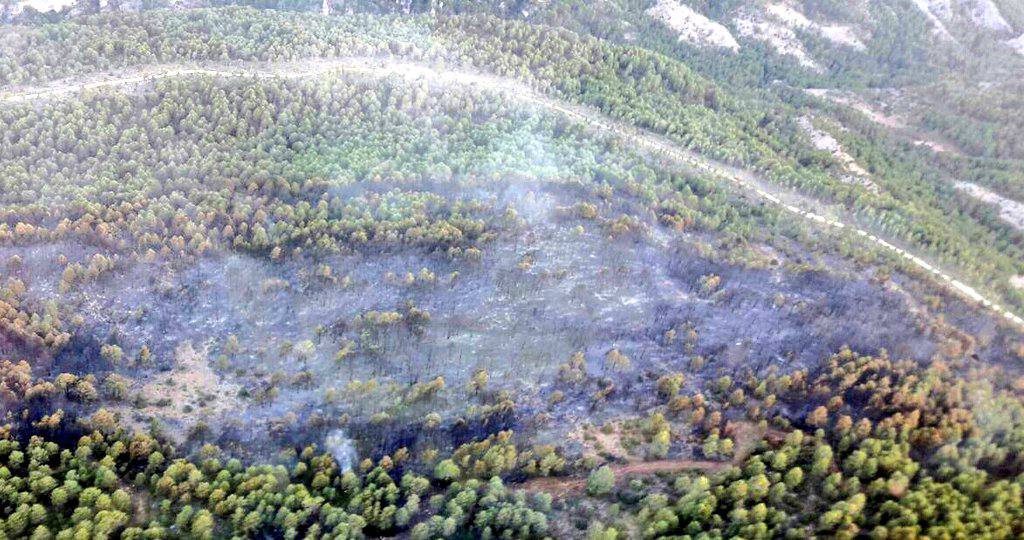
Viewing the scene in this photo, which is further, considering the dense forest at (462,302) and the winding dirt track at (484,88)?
the winding dirt track at (484,88)

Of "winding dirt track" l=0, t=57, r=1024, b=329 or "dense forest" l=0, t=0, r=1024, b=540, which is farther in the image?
"winding dirt track" l=0, t=57, r=1024, b=329

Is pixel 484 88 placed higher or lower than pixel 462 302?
higher

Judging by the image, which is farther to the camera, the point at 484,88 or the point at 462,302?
the point at 484,88

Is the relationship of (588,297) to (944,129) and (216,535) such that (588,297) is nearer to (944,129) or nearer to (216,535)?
(216,535)

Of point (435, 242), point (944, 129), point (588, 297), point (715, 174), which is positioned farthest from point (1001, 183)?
point (435, 242)
